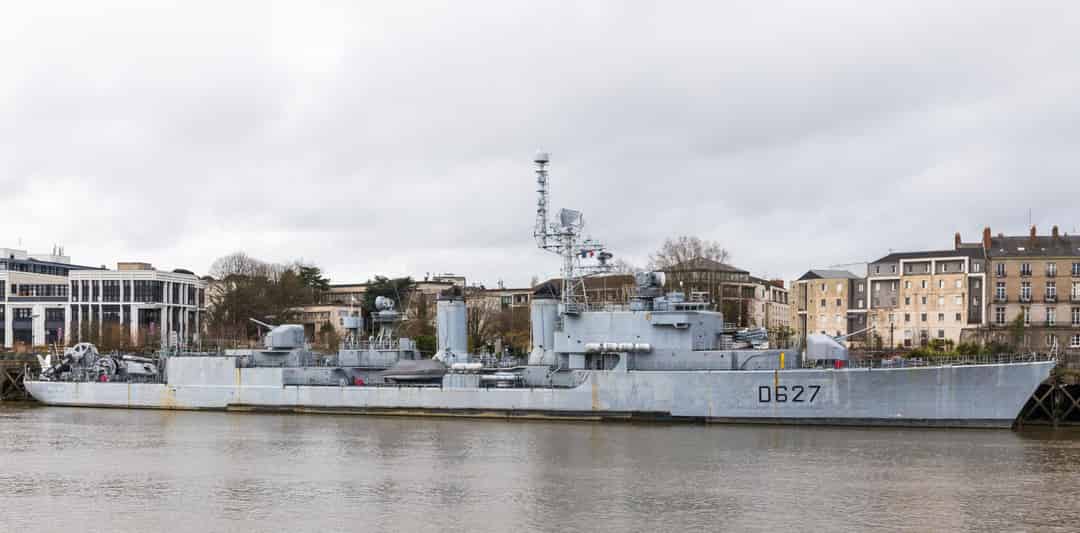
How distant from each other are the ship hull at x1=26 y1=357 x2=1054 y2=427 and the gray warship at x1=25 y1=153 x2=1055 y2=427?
0.14ft

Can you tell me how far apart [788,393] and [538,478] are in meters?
12.7

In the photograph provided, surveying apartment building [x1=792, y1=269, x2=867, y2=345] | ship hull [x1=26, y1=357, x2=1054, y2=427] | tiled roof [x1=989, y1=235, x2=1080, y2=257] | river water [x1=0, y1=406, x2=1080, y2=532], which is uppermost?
tiled roof [x1=989, y1=235, x2=1080, y2=257]

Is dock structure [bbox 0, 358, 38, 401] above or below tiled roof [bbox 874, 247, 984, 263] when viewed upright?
below

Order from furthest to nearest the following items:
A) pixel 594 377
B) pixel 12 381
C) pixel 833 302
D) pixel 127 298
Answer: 1. pixel 127 298
2. pixel 833 302
3. pixel 12 381
4. pixel 594 377

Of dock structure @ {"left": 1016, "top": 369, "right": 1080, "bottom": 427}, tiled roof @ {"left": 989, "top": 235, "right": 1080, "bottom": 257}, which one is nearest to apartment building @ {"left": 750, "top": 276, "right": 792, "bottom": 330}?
tiled roof @ {"left": 989, "top": 235, "right": 1080, "bottom": 257}

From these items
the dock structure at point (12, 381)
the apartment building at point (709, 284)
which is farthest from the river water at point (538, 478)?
the apartment building at point (709, 284)

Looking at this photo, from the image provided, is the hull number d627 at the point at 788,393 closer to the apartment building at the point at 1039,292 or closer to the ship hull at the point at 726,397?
the ship hull at the point at 726,397

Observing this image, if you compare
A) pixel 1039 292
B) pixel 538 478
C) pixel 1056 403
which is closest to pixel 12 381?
pixel 538 478

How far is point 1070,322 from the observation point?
6028cm

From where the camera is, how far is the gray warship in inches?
1332

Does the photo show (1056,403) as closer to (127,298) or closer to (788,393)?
(788,393)

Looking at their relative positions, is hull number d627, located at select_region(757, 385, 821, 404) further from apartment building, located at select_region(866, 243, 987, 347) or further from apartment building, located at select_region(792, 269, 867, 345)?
apartment building, located at select_region(792, 269, 867, 345)

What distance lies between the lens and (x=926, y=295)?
6762 centimetres

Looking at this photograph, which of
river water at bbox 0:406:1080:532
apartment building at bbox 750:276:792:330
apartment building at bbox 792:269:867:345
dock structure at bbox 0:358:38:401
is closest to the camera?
river water at bbox 0:406:1080:532
